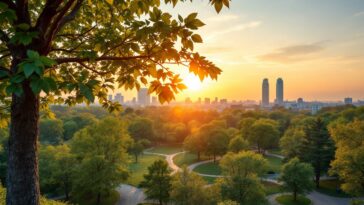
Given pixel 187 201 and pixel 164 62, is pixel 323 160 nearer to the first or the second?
pixel 187 201

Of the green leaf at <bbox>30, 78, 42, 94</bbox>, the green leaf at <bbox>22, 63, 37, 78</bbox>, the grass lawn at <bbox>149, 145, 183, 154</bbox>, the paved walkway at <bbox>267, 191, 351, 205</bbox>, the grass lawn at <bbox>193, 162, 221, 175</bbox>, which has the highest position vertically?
the green leaf at <bbox>22, 63, 37, 78</bbox>

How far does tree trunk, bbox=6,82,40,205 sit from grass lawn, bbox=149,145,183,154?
60.7 meters

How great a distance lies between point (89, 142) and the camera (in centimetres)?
3130

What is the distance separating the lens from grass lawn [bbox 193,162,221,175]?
1750 inches

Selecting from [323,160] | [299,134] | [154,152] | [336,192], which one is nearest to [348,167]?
[336,192]

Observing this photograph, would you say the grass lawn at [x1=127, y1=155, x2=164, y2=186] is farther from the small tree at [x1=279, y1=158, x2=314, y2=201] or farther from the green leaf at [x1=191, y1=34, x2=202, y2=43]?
the green leaf at [x1=191, y1=34, x2=202, y2=43]

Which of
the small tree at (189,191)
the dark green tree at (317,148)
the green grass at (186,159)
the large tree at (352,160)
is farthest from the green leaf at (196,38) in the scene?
the green grass at (186,159)

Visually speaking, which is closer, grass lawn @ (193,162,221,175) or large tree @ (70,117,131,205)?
large tree @ (70,117,131,205)

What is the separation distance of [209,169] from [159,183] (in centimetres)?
1918

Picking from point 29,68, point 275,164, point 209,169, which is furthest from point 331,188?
point 29,68

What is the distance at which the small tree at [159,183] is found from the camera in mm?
28391

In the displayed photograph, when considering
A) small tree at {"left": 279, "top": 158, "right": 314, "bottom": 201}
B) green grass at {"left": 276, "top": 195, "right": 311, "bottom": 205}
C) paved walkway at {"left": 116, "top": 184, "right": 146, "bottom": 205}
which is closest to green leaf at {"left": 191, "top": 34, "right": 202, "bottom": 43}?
paved walkway at {"left": 116, "top": 184, "right": 146, "bottom": 205}

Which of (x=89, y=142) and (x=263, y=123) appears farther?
(x=263, y=123)

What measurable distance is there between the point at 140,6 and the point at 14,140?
119 inches
